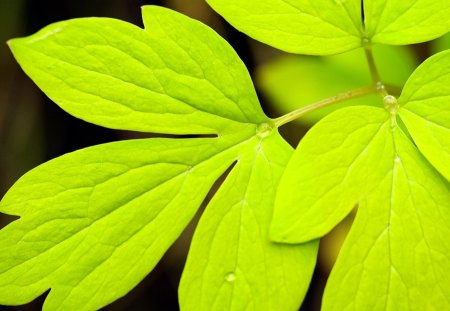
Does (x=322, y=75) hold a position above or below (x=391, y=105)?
above

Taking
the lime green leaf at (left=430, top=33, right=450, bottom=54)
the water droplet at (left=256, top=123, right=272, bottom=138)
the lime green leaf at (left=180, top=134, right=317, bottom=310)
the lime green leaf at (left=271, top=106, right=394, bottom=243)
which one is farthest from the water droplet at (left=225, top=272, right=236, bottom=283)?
the lime green leaf at (left=430, top=33, right=450, bottom=54)

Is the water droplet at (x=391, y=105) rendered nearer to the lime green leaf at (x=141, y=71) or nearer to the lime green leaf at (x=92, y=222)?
the lime green leaf at (x=141, y=71)

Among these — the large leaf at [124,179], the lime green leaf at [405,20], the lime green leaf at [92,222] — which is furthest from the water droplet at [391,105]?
the lime green leaf at [92,222]

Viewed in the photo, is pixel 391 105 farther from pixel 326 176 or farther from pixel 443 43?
pixel 443 43

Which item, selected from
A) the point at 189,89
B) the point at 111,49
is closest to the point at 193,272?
the point at 189,89

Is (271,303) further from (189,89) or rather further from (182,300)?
(189,89)

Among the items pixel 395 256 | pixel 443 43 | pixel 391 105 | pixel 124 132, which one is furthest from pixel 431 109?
pixel 124 132
